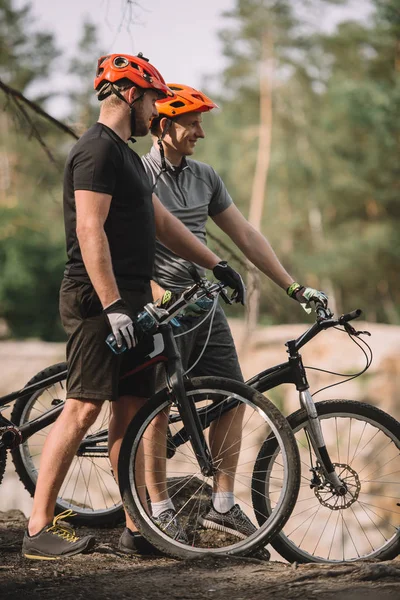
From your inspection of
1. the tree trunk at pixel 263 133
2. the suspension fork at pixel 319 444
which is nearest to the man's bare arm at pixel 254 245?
the suspension fork at pixel 319 444

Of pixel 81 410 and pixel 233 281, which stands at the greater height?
pixel 233 281

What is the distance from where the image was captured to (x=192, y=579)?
3150mm

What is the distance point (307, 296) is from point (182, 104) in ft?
3.58

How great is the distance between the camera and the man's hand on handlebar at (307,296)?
11.8 ft

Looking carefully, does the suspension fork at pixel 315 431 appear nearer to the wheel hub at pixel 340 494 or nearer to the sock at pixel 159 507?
the wheel hub at pixel 340 494

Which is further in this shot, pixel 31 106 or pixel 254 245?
pixel 31 106

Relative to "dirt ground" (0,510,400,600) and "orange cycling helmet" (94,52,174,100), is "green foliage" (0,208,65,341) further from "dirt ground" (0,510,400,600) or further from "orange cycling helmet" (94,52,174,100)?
"dirt ground" (0,510,400,600)

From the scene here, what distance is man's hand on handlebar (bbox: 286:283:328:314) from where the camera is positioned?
3.60 m

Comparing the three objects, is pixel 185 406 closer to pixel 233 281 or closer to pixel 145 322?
pixel 145 322

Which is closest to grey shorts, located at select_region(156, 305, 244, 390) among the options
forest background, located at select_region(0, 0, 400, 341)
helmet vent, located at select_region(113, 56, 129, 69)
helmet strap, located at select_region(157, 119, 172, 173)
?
helmet strap, located at select_region(157, 119, 172, 173)

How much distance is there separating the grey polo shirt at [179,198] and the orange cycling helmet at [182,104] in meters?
0.21

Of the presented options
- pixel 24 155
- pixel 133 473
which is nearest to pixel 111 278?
pixel 133 473

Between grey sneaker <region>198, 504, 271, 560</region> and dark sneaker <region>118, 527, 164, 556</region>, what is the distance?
1.36ft

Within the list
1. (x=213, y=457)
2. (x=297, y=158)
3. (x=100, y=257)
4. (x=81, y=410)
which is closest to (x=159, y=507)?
(x=213, y=457)
